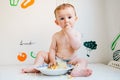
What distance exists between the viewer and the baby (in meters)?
0.86

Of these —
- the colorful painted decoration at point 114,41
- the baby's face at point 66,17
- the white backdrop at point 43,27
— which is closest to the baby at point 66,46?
the baby's face at point 66,17

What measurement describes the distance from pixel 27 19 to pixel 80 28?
0.31 metres

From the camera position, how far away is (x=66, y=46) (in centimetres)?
94

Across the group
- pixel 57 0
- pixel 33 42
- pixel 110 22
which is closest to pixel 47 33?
pixel 33 42

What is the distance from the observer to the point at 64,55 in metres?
0.95

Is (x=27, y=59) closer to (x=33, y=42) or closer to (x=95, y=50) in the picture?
(x=33, y=42)

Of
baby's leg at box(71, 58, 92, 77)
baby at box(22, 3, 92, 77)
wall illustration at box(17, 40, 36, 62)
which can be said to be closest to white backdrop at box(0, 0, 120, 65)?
wall illustration at box(17, 40, 36, 62)

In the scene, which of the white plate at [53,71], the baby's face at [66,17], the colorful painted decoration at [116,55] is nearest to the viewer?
the white plate at [53,71]

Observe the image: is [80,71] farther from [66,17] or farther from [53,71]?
[66,17]

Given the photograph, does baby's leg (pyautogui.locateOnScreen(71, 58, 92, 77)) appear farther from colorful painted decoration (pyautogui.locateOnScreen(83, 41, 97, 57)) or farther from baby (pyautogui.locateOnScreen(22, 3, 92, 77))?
colorful painted decoration (pyautogui.locateOnScreen(83, 41, 97, 57))

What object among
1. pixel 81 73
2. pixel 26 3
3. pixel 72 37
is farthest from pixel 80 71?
pixel 26 3

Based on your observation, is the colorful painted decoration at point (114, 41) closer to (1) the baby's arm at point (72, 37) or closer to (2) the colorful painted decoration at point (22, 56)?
(1) the baby's arm at point (72, 37)

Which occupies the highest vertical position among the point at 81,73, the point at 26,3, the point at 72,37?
the point at 26,3

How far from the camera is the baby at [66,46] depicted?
0.86 metres
